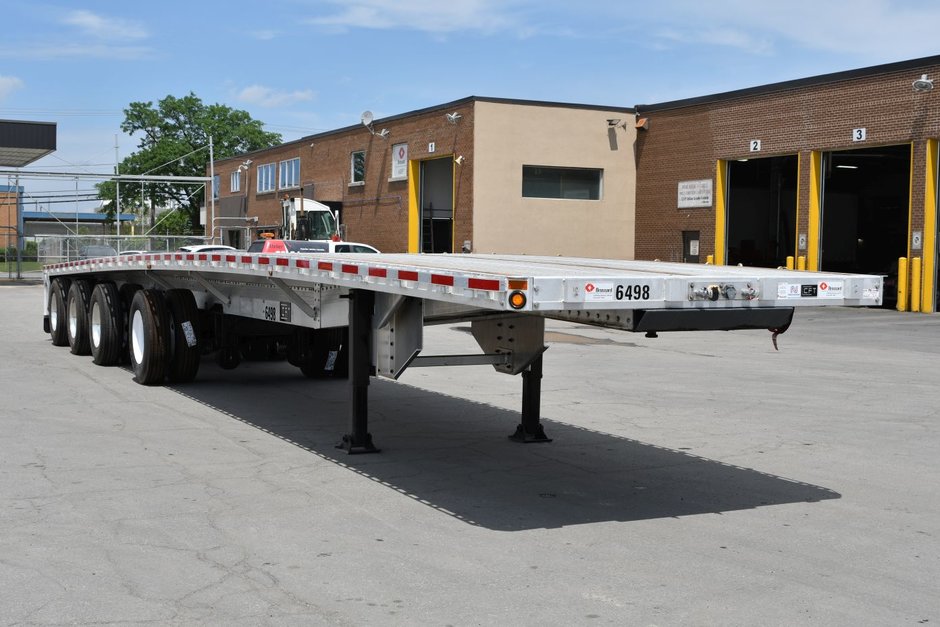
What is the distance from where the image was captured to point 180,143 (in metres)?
90.9

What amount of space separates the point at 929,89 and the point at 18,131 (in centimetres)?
3178

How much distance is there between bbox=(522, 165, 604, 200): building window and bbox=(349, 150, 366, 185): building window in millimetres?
10184

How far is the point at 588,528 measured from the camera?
6500mm

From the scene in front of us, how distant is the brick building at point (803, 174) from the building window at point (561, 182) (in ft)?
5.52

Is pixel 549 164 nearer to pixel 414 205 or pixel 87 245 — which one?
pixel 414 205

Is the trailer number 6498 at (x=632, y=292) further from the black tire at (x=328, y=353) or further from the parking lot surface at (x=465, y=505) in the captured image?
the black tire at (x=328, y=353)

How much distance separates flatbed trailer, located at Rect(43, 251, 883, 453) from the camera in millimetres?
6199

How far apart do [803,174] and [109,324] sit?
74.7ft

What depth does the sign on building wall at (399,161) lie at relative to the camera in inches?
1642

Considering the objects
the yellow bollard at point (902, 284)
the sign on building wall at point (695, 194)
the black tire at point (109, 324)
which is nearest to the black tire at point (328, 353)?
the black tire at point (109, 324)

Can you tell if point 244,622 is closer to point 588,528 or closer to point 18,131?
point 588,528

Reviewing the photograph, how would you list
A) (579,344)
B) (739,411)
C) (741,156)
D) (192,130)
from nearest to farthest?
1. (739,411)
2. (579,344)
3. (741,156)
4. (192,130)

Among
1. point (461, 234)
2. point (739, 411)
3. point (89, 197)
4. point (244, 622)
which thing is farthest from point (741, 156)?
point (89, 197)

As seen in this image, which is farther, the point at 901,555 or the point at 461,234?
the point at 461,234
